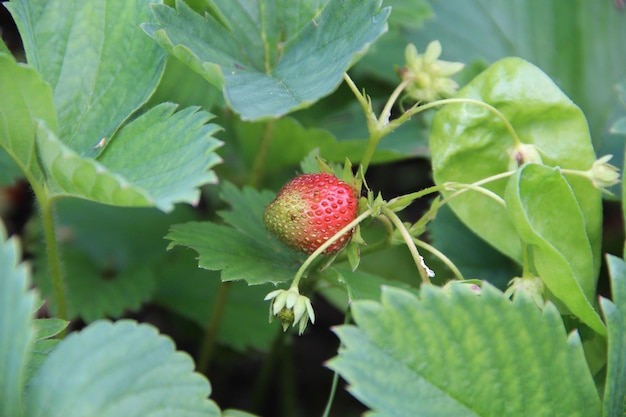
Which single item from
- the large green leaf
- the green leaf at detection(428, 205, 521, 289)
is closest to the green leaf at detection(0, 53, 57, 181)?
the green leaf at detection(428, 205, 521, 289)

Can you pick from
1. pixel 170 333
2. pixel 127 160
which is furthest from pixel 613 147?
pixel 170 333

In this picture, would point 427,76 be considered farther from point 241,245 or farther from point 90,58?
point 90,58

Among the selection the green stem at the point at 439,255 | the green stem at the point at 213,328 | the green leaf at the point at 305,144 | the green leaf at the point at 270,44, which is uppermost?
the green leaf at the point at 270,44

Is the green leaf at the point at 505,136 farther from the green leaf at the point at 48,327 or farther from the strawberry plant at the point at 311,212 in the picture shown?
the green leaf at the point at 48,327

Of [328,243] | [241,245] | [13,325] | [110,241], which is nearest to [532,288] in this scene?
[328,243]

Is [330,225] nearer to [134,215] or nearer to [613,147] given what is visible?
[613,147]

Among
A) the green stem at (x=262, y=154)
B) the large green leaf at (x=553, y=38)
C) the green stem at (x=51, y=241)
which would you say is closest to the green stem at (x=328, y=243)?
the green stem at (x=51, y=241)
